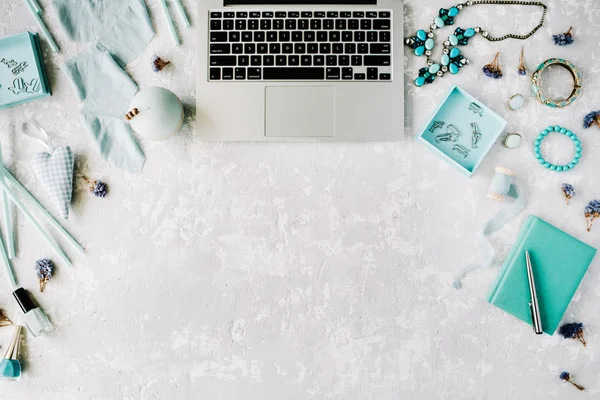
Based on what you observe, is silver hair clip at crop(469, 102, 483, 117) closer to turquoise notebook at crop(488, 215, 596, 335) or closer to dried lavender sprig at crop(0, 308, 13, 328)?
turquoise notebook at crop(488, 215, 596, 335)

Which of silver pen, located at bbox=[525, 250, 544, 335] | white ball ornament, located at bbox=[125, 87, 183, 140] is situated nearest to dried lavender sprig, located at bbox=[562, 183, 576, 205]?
silver pen, located at bbox=[525, 250, 544, 335]

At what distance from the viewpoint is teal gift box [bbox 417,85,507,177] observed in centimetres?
82

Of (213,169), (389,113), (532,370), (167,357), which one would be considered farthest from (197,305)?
(532,370)

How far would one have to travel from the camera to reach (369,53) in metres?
0.80

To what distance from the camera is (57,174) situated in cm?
82

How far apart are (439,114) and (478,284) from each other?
12.4 inches

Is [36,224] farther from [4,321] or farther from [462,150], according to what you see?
[462,150]

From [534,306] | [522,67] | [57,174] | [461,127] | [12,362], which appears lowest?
[12,362]

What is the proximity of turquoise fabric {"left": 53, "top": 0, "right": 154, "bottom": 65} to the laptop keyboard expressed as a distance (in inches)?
6.1

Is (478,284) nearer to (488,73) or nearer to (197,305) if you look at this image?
(488,73)

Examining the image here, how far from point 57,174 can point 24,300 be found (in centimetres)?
23

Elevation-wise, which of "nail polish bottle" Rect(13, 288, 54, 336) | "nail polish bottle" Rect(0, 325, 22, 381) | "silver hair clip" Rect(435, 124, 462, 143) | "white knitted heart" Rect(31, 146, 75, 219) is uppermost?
"silver hair clip" Rect(435, 124, 462, 143)

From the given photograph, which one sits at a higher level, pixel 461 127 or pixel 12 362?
pixel 461 127

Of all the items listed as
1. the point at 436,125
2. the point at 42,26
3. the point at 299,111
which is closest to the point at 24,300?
the point at 42,26
